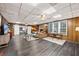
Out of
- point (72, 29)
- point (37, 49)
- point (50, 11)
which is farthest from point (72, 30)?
point (37, 49)

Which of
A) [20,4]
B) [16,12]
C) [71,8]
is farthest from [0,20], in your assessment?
[71,8]

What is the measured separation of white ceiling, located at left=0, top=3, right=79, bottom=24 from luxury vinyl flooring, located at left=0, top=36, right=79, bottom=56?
1.93 feet

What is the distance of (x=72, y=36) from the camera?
2.76 m

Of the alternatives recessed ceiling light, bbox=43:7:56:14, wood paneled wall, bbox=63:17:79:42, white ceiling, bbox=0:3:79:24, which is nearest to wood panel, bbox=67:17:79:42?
wood paneled wall, bbox=63:17:79:42

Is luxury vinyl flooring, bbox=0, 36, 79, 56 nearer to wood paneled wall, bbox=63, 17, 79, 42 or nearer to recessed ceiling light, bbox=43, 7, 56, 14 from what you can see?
wood paneled wall, bbox=63, 17, 79, 42

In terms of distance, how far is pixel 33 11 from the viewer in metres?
2.72

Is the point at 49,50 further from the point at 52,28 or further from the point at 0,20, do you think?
the point at 0,20

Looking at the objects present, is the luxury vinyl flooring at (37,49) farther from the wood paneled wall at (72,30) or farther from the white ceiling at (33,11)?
the white ceiling at (33,11)

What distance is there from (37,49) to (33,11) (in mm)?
1106

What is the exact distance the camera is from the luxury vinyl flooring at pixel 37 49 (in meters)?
2.75

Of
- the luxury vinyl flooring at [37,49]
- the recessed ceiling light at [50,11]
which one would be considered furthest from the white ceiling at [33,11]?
the luxury vinyl flooring at [37,49]

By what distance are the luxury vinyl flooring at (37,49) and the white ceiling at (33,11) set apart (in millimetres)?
588

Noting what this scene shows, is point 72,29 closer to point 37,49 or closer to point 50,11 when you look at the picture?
point 50,11

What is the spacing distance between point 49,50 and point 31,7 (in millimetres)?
1342
